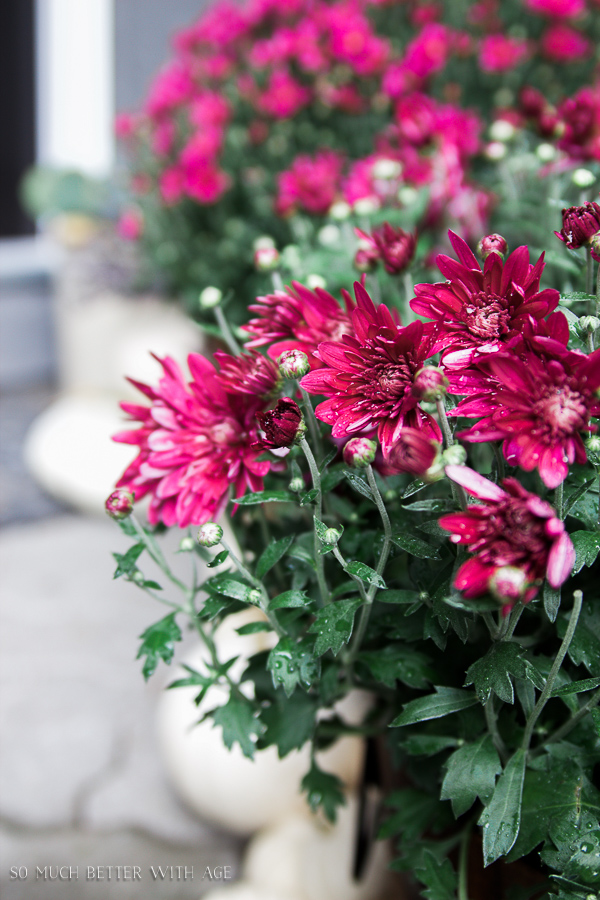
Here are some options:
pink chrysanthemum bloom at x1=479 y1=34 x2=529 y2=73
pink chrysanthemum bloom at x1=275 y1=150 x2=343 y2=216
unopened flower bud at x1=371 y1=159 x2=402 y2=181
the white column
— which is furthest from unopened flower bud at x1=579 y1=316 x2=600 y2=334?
the white column

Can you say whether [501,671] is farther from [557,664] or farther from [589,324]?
[589,324]

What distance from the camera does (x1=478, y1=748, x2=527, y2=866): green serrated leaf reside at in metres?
0.31

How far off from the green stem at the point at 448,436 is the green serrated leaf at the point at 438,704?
4.1 inches

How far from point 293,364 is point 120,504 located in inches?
4.6

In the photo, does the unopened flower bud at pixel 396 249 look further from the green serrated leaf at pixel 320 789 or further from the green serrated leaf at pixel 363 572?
the green serrated leaf at pixel 320 789

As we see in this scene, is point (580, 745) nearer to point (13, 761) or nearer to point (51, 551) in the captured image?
point (13, 761)

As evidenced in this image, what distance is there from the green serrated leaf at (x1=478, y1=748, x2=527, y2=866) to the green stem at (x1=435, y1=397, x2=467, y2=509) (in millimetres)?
135

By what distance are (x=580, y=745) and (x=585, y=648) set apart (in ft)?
0.21

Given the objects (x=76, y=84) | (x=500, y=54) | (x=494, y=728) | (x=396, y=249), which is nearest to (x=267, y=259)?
(x=396, y=249)

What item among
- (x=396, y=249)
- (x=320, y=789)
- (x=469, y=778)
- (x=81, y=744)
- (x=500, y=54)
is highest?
(x=500, y=54)

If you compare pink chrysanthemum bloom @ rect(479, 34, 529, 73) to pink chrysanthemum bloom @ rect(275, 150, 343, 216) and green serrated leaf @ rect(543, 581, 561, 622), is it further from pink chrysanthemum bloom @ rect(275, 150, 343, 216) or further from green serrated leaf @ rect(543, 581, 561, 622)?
green serrated leaf @ rect(543, 581, 561, 622)

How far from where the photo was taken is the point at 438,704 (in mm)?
336

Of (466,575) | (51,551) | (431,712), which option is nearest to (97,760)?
(51,551)

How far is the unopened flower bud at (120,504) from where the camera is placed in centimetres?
35
